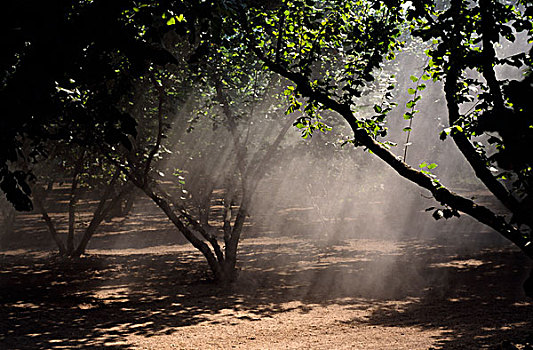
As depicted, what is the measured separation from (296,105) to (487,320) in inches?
209

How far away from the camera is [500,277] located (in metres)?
11.9

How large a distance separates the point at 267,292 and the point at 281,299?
752mm

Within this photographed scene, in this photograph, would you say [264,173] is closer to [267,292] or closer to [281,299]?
[267,292]

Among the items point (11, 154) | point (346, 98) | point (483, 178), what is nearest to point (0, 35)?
point (11, 154)

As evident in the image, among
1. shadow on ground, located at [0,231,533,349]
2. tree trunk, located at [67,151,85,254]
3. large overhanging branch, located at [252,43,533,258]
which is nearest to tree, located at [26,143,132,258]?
tree trunk, located at [67,151,85,254]

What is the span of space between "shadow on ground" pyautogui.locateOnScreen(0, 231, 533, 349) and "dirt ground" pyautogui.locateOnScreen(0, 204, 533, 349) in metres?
0.03

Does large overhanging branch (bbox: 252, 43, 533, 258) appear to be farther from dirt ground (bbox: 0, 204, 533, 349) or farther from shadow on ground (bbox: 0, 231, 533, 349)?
shadow on ground (bbox: 0, 231, 533, 349)

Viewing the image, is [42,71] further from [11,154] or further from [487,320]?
[487,320]

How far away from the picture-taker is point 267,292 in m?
11.5

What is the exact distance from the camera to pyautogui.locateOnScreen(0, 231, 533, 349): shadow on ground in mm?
8469

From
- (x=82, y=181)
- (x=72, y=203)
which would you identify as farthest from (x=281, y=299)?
(x=82, y=181)

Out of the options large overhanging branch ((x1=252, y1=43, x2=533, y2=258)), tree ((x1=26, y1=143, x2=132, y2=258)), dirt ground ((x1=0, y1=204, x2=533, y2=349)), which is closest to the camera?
large overhanging branch ((x1=252, y1=43, x2=533, y2=258))

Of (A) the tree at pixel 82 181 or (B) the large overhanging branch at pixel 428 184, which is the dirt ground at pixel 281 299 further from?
(B) the large overhanging branch at pixel 428 184

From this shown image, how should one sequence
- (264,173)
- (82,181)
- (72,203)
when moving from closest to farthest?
(264,173)
(72,203)
(82,181)
